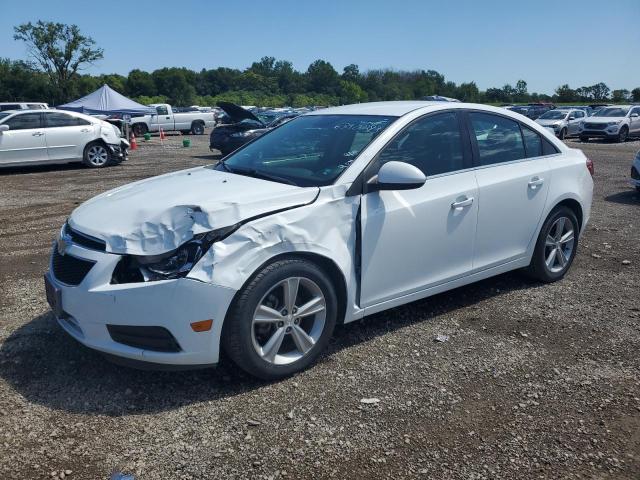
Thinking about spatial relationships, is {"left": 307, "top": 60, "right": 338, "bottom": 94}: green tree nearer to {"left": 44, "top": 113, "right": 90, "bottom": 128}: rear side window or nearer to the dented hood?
{"left": 44, "top": 113, "right": 90, "bottom": 128}: rear side window

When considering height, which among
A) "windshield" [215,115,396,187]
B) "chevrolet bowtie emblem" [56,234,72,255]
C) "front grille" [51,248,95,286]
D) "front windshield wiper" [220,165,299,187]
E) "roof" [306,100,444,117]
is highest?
"roof" [306,100,444,117]

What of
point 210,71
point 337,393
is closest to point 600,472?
point 337,393

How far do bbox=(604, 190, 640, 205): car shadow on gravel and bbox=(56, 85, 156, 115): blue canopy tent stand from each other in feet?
72.4

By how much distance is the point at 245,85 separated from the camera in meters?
113

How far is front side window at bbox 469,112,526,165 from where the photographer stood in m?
4.56

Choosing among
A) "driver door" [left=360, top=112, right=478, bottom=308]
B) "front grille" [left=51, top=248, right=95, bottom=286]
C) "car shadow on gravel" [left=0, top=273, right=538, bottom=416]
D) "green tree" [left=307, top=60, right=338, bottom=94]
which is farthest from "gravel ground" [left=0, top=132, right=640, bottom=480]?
"green tree" [left=307, top=60, right=338, bottom=94]

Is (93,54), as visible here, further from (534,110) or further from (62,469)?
(62,469)

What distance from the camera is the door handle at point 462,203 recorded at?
418 cm

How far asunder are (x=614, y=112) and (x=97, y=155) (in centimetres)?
2329

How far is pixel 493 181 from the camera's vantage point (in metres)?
4.47

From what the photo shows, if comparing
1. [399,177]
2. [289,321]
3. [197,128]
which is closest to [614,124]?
[197,128]

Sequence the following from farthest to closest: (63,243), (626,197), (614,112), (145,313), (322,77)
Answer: (322,77) → (614,112) → (626,197) → (63,243) → (145,313)

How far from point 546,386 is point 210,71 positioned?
126327 mm

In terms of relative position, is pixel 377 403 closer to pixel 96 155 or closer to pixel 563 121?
pixel 96 155
